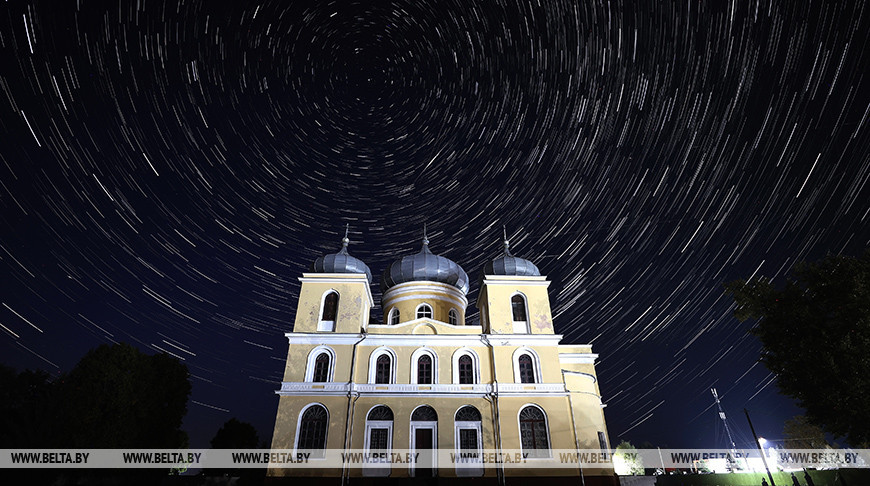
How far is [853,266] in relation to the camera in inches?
646

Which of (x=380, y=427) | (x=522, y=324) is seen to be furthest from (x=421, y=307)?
(x=380, y=427)

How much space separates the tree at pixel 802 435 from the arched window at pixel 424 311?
124 feet

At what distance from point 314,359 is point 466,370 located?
26.5ft

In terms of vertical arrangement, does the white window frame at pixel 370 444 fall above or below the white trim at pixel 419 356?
below

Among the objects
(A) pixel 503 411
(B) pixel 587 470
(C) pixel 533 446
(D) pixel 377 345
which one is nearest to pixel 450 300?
(D) pixel 377 345

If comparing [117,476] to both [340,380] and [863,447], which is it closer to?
[340,380]

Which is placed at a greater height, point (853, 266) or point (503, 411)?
point (853, 266)

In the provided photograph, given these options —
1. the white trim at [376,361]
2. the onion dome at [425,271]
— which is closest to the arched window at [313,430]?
the white trim at [376,361]

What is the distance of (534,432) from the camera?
2153 centimetres

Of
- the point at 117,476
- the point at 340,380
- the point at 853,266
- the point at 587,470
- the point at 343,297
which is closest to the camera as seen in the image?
the point at 853,266

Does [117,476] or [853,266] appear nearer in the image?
[853,266]

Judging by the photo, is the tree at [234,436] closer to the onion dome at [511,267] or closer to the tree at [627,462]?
the onion dome at [511,267]

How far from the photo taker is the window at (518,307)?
25.2 meters

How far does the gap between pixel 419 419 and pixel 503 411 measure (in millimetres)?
4230
